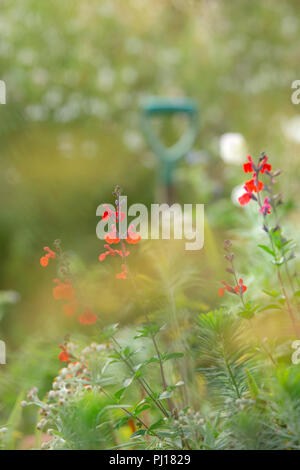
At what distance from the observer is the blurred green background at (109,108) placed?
1892mm

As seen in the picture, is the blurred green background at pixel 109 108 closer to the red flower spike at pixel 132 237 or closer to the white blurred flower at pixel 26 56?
the white blurred flower at pixel 26 56

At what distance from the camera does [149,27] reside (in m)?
2.85

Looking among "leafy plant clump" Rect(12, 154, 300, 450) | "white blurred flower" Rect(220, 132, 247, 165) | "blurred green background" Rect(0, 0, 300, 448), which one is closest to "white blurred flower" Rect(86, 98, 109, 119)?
"blurred green background" Rect(0, 0, 300, 448)

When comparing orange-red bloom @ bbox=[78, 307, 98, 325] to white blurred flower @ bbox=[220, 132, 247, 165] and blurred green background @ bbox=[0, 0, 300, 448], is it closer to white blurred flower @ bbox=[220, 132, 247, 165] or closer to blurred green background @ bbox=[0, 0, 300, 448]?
blurred green background @ bbox=[0, 0, 300, 448]

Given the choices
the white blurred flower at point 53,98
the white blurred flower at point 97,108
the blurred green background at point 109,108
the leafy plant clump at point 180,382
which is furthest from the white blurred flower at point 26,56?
the leafy plant clump at point 180,382

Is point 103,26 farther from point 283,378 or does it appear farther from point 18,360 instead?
point 283,378

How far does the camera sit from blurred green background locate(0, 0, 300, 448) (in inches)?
74.5

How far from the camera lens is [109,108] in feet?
8.44

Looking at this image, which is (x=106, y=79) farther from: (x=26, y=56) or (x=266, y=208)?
(x=266, y=208)

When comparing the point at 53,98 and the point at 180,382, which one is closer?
the point at 180,382

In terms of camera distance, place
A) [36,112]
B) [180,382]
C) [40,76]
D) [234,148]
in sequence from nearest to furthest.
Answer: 1. [180,382]
2. [234,148]
3. [36,112]
4. [40,76]

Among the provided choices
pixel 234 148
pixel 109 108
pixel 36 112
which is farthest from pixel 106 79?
pixel 234 148

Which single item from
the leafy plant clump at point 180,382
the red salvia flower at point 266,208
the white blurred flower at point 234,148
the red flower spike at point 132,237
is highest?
the white blurred flower at point 234,148

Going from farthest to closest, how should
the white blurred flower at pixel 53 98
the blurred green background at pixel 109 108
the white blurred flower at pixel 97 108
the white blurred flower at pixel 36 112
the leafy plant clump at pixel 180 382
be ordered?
the white blurred flower at pixel 97 108, the white blurred flower at pixel 53 98, the white blurred flower at pixel 36 112, the blurred green background at pixel 109 108, the leafy plant clump at pixel 180 382
